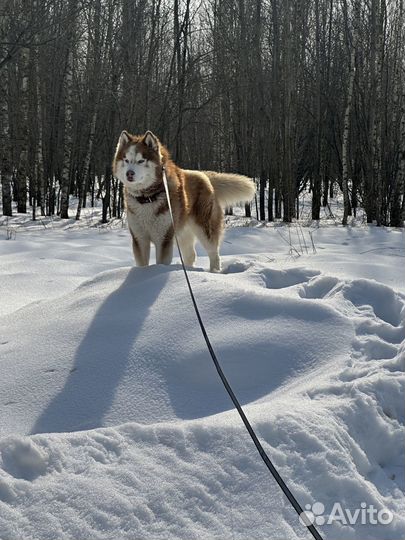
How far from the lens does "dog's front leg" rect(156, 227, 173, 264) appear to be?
15.3 ft

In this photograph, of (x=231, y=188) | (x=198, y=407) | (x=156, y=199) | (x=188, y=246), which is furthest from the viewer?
(x=231, y=188)

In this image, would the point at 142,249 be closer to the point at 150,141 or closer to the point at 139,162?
the point at 139,162

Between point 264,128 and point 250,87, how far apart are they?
4.27 feet

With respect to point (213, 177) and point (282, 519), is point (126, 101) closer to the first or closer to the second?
point (213, 177)

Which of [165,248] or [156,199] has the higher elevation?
[156,199]

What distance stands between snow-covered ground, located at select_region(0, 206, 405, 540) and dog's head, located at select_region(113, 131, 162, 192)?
2.85 feet

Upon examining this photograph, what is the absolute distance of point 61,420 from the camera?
2.18 metres

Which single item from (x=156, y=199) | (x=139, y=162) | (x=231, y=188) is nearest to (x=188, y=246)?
(x=231, y=188)

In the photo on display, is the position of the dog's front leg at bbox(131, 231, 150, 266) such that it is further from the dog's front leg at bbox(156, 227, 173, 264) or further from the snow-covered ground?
the snow-covered ground

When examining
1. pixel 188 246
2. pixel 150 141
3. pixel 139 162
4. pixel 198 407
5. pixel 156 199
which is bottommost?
pixel 198 407

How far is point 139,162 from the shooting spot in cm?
465

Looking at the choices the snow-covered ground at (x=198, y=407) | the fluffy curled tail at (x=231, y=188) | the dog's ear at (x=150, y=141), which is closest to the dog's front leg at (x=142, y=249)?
the snow-covered ground at (x=198, y=407)

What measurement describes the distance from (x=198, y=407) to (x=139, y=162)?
2.91m

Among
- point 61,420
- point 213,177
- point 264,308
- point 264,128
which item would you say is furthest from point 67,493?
point 264,128
